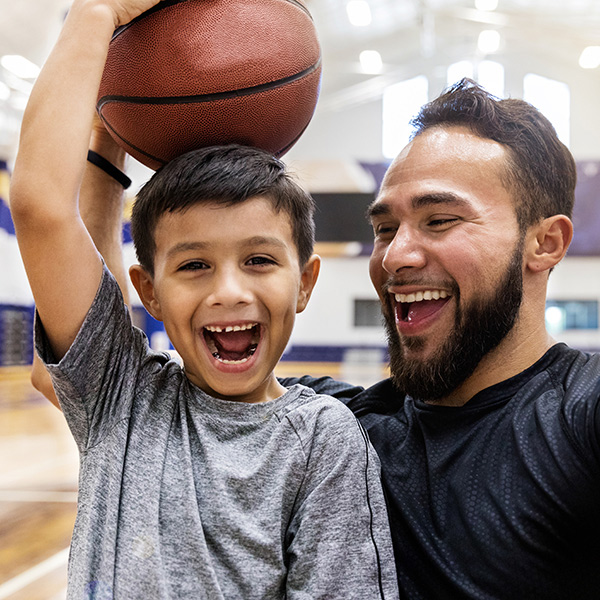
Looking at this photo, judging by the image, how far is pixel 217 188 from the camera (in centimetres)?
102

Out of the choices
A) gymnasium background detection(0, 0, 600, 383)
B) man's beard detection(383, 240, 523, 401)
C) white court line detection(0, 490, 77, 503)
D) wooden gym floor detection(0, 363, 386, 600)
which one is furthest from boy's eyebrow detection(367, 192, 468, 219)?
gymnasium background detection(0, 0, 600, 383)

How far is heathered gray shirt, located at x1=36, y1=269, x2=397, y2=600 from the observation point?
875mm

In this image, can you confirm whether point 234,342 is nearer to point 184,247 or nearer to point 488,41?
point 184,247

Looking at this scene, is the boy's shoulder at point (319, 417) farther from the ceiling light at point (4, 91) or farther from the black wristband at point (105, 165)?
the ceiling light at point (4, 91)

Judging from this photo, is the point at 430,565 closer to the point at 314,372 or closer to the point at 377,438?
the point at 377,438

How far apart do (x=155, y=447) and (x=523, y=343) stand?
0.60 meters

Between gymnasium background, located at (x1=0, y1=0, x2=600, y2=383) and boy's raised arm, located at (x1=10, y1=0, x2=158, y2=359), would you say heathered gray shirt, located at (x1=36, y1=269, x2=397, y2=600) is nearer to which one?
boy's raised arm, located at (x1=10, y1=0, x2=158, y2=359)

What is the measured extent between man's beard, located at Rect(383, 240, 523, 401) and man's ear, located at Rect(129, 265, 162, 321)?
0.41 m

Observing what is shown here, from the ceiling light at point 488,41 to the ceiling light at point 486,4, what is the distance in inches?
18.9

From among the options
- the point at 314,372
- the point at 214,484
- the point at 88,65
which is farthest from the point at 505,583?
the point at 314,372

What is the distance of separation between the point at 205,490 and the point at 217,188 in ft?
1.36

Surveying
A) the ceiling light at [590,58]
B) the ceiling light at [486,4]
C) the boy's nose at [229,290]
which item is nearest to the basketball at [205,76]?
the boy's nose at [229,290]

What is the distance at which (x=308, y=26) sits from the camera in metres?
1.17

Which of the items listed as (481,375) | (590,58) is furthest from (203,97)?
(590,58)
